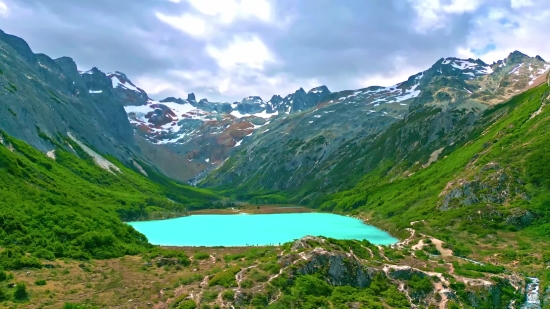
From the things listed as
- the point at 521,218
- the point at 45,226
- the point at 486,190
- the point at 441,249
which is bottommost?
the point at 441,249

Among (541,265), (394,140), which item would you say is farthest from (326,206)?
(541,265)

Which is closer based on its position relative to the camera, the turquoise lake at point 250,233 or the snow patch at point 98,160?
the turquoise lake at point 250,233

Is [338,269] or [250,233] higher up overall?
[250,233]

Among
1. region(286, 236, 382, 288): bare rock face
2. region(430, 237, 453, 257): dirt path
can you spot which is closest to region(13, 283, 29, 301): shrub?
region(286, 236, 382, 288): bare rock face

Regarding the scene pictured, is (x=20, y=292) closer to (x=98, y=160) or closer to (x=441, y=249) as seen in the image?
(x=441, y=249)

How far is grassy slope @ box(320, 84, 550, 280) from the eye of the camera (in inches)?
2203

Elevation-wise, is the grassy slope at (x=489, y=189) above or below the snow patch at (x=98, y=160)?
below

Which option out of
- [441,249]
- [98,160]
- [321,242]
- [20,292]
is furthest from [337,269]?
[98,160]

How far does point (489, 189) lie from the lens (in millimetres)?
72000

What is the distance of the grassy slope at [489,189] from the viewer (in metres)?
56.0

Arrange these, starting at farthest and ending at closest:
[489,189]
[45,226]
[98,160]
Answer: [98,160] → [489,189] → [45,226]

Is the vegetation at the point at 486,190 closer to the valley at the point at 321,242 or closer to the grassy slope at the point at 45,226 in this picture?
the valley at the point at 321,242

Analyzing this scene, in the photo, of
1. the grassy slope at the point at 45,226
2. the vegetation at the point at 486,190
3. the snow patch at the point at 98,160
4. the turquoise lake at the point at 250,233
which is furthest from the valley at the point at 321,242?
the snow patch at the point at 98,160

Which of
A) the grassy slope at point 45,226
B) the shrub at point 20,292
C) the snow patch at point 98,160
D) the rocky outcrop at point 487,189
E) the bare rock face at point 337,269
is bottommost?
the shrub at point 20,292
